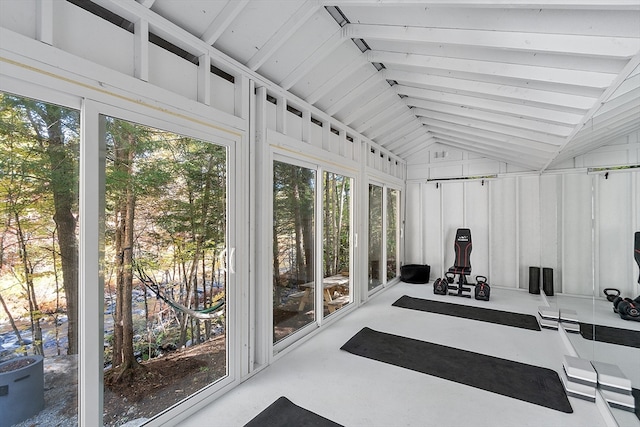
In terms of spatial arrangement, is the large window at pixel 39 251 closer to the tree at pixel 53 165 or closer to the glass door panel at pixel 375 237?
the tree at pixel 53 165

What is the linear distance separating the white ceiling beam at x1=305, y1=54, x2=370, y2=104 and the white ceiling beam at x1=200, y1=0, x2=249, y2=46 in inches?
52.5

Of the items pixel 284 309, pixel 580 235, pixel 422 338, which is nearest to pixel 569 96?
pixel 580 235

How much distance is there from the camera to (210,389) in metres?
2.24

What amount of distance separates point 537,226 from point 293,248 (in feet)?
17.0

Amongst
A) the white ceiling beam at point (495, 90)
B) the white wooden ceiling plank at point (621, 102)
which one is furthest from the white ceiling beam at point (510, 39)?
the white ceiling beam at point (495, 90)

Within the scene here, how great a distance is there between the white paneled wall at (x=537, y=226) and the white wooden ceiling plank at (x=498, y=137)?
568 millimetres

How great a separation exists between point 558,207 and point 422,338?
10.7ft

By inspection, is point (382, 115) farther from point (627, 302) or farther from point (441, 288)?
point (627, 302)

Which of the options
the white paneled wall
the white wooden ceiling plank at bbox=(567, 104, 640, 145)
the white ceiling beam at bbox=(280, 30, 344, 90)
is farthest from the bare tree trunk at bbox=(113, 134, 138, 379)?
the white wooden ceiling plank at bbox=(567, 104, 640, 145)

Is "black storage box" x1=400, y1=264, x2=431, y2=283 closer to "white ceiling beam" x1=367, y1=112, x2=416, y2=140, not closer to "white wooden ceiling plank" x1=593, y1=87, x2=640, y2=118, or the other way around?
"white ceiling beam" x1=367, y1=112, x2=416, y2=140

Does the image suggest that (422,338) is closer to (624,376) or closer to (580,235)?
(624,376)

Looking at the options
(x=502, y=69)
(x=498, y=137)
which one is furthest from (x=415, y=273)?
(x=502, y=69)

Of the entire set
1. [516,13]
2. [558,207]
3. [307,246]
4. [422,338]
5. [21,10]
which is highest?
[516,13]

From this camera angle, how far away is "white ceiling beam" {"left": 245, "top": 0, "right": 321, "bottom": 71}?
216cm
